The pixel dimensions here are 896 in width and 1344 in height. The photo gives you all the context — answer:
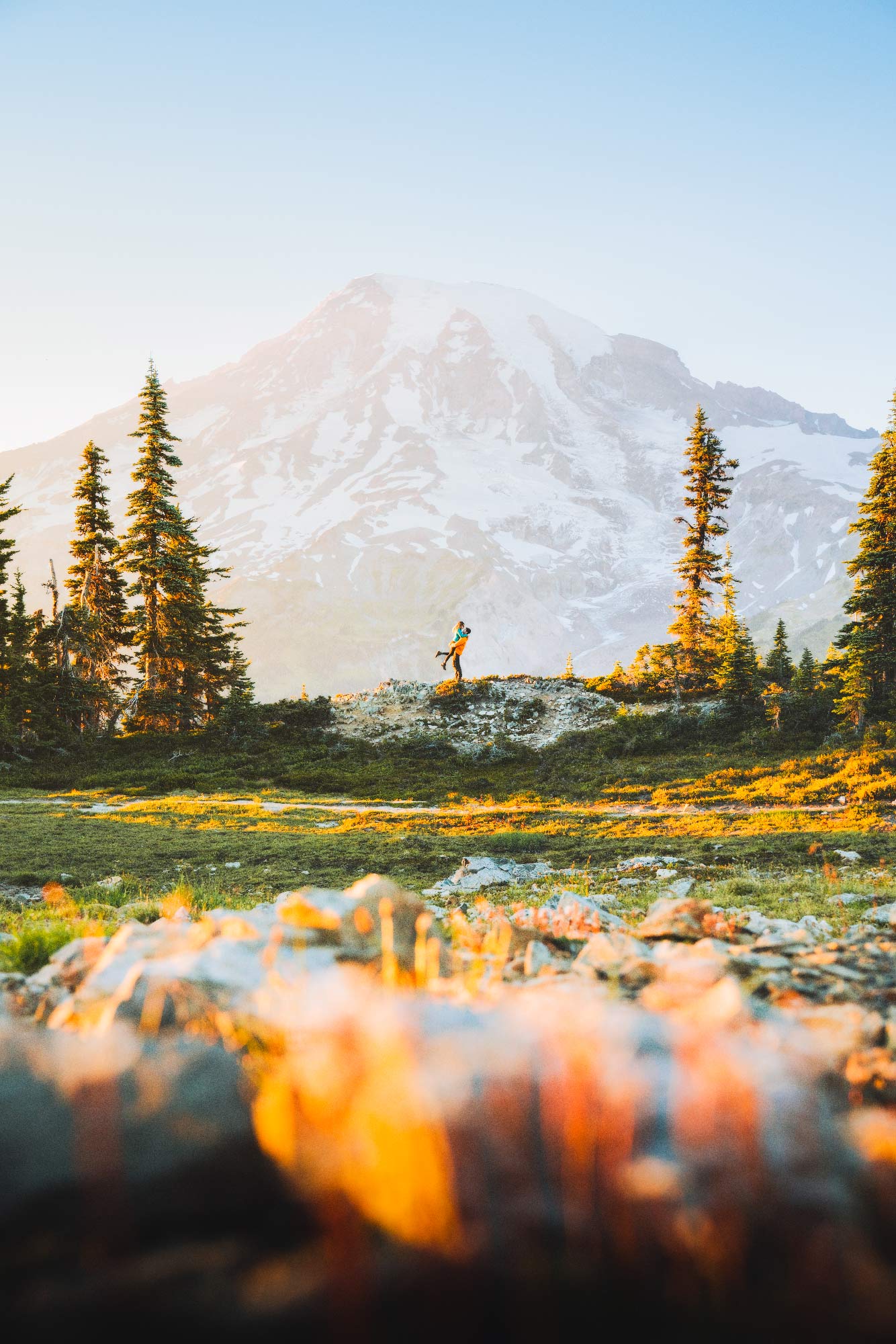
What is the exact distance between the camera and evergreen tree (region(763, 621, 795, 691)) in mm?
33688

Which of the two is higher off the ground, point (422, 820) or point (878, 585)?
point (878, 585)

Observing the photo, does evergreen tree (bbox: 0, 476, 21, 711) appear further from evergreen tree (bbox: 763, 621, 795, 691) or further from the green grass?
evergreen tree (bbox: 763, 621, 795, 691)

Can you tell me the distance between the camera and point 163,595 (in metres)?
38.8

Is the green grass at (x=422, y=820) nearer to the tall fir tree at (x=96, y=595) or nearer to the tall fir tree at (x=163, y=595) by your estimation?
the tall fir tree at (x=163, y=595)

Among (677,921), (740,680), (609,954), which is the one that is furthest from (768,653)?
(609,954)

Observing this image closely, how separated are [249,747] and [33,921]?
92.1 ft

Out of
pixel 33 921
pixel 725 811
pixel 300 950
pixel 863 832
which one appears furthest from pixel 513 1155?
pixel 725 811

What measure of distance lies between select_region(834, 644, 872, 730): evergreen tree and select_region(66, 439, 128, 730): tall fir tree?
3539cm

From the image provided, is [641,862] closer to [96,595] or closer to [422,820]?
[422,820]

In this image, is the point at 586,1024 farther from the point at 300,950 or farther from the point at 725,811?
the point at 725,811

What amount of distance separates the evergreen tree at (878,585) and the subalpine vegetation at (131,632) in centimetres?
2810

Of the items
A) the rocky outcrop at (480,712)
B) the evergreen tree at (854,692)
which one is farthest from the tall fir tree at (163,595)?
the evergreen tree at (854,692)

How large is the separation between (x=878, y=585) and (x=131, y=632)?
38835 millimetres

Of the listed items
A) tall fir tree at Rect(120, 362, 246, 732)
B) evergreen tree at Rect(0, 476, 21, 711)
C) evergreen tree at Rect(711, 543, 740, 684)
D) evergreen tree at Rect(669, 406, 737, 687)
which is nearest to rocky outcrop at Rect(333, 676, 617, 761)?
evergreen tree at Rect(711, 543, 740, 684)
